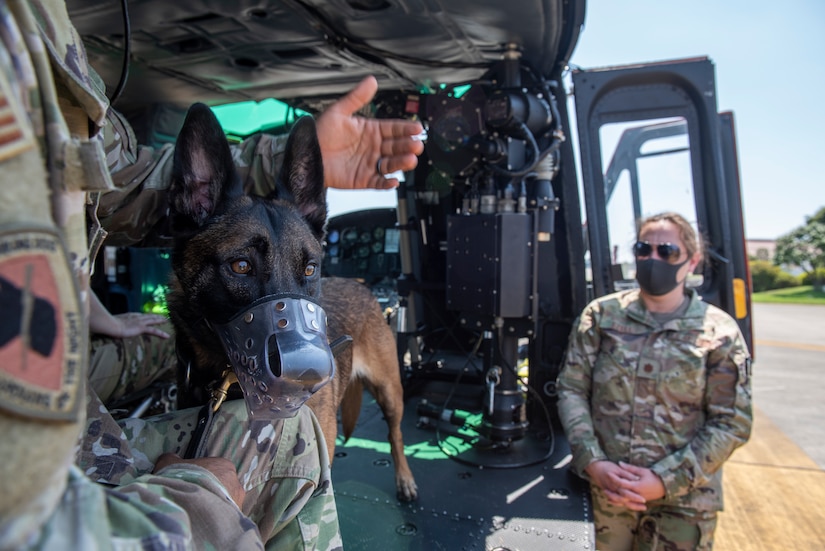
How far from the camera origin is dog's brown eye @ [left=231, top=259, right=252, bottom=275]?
147 centimetres

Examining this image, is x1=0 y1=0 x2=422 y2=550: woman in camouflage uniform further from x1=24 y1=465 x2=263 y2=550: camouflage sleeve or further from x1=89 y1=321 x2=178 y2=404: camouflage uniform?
x1=89 y1=321 x2=178 y2=404: camouflage uniform

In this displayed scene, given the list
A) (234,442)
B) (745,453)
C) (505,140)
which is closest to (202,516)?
(234,442)

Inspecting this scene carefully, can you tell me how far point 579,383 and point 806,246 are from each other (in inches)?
1487

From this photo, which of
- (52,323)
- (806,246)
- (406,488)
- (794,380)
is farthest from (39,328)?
(806,246)

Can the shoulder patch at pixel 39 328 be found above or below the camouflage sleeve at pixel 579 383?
above

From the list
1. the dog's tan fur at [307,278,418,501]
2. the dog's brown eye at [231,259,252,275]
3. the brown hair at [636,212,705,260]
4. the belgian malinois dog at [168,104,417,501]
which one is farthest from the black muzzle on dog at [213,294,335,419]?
the brown hair at [636,212,705,260]

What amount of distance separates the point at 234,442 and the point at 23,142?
3.19ft

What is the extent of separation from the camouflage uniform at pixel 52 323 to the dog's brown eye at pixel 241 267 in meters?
0.65

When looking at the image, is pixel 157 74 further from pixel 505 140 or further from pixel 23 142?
pixel 23 142

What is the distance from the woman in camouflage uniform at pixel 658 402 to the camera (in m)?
2.55

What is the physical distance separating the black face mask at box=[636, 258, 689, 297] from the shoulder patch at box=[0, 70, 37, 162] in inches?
110

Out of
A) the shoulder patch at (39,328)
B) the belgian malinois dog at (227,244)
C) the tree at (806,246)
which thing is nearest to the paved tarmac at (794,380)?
the belgian malinois dog at (227,244)

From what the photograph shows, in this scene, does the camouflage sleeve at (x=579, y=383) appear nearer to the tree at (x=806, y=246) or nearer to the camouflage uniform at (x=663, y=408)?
the camouflage uniform at (x=663, y=408)

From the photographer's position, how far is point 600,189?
3.54 meters
